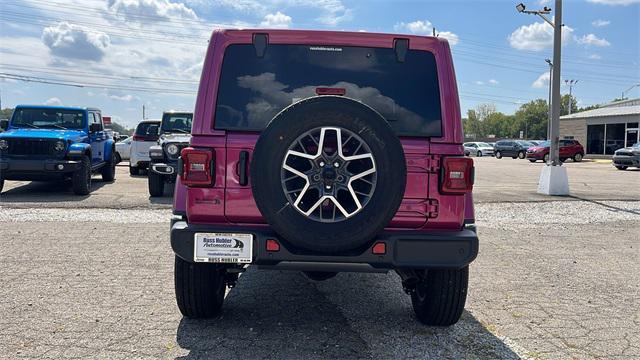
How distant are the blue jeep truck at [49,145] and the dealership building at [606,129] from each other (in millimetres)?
34815

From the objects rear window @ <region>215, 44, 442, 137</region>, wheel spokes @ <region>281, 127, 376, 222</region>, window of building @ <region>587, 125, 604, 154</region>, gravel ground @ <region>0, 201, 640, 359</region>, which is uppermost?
window of building @ <region>587, 125, 604, 154</region>

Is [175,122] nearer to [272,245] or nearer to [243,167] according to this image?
[243,167]

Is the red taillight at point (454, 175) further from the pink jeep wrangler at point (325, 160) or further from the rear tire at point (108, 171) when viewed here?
the rear tire at point (108, 171)

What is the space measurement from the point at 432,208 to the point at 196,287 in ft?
5.89

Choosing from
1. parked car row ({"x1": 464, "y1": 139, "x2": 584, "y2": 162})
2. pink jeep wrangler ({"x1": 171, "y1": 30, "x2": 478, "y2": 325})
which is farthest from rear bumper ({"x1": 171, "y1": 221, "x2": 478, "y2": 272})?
parked car row ({"x1": 464, "y1": 139, "x2": 584, "y2": 162})

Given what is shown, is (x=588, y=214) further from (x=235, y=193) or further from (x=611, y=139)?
(x=611, y=139)

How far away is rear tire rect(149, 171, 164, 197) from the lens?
11156 millimetres

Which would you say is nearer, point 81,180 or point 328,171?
point 328,171

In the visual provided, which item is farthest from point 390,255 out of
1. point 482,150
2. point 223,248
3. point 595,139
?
point 482,150

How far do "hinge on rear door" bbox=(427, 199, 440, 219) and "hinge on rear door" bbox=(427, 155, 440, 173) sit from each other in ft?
0.65

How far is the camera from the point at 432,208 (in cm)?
340

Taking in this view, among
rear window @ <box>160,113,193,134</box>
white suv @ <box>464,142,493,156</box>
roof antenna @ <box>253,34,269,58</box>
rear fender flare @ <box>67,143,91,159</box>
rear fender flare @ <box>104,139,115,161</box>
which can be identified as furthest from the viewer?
white suv @ <box>464,142,493,156</box>

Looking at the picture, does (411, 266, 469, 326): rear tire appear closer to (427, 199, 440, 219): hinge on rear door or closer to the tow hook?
the tow hook

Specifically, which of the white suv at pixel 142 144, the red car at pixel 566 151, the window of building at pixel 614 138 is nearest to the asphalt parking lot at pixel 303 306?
the white suv at pixel 142 144
